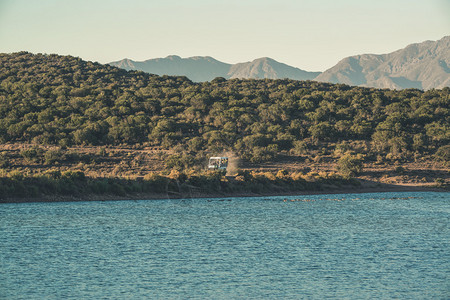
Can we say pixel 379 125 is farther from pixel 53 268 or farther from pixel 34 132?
pixel 53 268

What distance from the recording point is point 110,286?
24734 mm

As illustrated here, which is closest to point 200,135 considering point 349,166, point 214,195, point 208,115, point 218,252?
point 208,115

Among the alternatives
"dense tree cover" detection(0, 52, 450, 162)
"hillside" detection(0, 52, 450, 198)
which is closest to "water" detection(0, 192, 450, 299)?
"hillside" detection(0, 52, 450, 198)

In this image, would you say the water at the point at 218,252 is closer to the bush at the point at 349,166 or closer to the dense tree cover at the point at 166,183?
the dense tree cover at the point at 166,183

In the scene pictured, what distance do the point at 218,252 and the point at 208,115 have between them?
77.7 metres

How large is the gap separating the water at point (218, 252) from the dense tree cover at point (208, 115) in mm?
36627

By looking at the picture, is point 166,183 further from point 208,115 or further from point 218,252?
point 208,115

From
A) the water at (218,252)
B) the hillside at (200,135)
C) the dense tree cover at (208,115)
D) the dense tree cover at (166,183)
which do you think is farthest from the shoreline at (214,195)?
the dense tree cover at (208,115)

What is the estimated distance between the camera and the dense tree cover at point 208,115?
91.5 meters

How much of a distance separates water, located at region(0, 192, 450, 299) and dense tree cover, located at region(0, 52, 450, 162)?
36627mm

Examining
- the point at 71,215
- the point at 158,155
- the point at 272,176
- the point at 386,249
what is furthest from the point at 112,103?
the point at 386,249

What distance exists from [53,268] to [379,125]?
85.9 m

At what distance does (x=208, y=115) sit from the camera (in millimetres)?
109438

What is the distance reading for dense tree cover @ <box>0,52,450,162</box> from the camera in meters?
91.5
